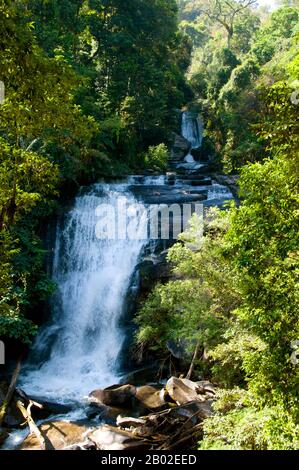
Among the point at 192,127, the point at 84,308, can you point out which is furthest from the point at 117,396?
the point at 192,127

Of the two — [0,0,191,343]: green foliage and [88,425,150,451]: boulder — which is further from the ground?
[0,0,191,343]: green foliage

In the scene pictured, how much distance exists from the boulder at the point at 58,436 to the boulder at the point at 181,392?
7.59 feet

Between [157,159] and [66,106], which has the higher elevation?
[157,159]

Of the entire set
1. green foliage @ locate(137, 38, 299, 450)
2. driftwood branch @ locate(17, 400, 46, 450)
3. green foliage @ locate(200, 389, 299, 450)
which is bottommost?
driftwood branch @ locate(17, 400, 46, 450)

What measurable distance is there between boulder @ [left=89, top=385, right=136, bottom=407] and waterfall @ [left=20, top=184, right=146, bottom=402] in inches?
48.1

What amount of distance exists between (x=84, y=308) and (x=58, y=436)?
26.1 ft

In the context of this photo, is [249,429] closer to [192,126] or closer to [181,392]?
[181,392]

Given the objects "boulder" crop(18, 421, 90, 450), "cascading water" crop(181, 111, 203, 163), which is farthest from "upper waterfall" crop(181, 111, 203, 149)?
"boulder" crop(18, 421, 90, 450)

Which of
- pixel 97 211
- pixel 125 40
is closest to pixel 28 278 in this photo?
pixel 97 211

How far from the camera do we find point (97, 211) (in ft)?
66.9

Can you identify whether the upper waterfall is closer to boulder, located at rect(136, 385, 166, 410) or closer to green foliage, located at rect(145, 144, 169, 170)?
green foliage, located at rect(145, 144, 169, 170)

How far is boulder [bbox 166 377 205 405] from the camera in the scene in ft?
34.1

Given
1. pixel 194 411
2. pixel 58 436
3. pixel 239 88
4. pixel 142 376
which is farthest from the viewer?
pixel 239 88

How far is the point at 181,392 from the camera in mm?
10766
